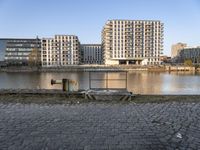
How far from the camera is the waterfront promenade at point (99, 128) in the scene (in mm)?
5891

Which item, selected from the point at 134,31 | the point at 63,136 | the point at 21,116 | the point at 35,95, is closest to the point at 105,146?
the point at 63,136

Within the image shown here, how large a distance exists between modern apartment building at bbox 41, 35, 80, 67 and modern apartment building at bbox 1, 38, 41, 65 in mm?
8289

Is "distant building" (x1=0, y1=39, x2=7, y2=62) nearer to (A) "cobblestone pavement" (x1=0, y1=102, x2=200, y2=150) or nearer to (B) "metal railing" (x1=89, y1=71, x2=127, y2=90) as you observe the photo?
(B) "metal railing" (x1=89, y1=71, x2=127, y2=90)

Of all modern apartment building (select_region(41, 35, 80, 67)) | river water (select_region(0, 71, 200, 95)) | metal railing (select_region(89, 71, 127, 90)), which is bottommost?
river water (select_region(0, 71, 200, 95))

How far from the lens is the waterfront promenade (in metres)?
5.89

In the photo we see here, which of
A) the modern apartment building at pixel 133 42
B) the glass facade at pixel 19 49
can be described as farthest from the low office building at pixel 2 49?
the modern apartment building at pixel 133 42

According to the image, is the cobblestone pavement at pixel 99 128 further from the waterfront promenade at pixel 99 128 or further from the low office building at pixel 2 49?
the low office building at pixel 2 49

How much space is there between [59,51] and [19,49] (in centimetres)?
3018

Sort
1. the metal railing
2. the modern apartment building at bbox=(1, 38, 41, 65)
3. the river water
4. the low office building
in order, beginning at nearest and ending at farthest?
the metal railing
the river water
the modern apartment building at bbox=(1, 38, 41, 65)
the low office building

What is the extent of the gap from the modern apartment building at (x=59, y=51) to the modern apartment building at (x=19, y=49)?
8.29m

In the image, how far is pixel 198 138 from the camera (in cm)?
630

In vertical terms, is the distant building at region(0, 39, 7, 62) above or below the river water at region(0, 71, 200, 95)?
above

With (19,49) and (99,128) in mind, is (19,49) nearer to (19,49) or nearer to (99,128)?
(19,49)

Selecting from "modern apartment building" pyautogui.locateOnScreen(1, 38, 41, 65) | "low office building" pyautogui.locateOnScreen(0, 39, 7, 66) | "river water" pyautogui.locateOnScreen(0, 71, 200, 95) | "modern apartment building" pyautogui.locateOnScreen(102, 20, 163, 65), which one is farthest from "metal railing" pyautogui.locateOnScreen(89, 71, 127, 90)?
"low office building" pyautogui.locateOnScreen(0, 39, 7, 66)
